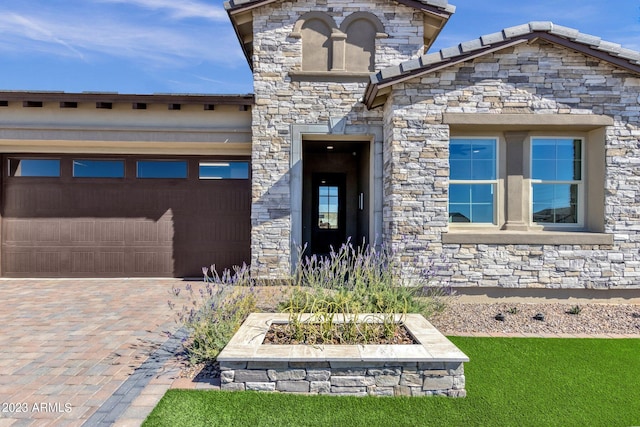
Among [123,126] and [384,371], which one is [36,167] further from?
[384,371]

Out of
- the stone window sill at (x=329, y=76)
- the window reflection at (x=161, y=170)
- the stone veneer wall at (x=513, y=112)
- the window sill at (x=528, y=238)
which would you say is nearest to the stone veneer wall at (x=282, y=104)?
the stone window sill at (x=329, y=76)

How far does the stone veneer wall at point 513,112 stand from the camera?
21.5 feet

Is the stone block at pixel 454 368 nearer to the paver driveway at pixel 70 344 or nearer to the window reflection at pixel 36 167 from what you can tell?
the paver driveway at pixel 70 344

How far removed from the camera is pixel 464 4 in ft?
26.4

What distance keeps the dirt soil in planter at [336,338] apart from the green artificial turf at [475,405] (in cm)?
64

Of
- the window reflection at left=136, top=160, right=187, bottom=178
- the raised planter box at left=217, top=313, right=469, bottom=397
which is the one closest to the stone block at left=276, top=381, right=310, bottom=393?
the raised planter box at left=217, top=313, right=469, bottom=397

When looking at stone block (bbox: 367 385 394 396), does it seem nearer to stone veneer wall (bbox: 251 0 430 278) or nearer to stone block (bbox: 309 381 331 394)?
stone block (bbox: 309 381 331 394)

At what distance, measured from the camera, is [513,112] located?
666 cm

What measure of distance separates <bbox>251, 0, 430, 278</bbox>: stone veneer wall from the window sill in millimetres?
3083

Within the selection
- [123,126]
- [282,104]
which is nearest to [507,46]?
[282,104]

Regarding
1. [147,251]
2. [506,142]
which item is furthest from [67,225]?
[506,142]

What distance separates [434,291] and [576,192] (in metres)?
3.58

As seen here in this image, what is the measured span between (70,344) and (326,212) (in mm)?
8018

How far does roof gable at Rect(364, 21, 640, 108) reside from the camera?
251 inches
